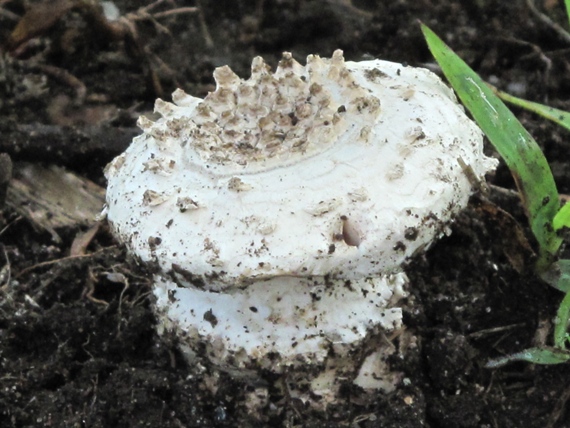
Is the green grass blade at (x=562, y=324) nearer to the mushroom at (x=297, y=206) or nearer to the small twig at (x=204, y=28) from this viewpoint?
the mushroom at (x=297, y=206)

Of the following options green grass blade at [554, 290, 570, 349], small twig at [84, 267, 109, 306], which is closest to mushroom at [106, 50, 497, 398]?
small twig at [84, 267, 109, 306]

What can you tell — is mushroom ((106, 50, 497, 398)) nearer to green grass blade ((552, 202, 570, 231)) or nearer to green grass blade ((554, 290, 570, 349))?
green grass blade ((552, 202, 570, 231))

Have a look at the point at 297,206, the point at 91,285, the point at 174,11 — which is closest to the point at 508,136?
the point at 297,206

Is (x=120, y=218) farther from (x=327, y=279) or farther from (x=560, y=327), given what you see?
(x=560, y=327)

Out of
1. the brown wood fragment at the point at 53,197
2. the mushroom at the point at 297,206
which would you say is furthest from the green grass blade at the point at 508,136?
the brown wood fragment at the point at 53,197

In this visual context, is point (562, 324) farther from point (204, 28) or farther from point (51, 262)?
point (204, 28)

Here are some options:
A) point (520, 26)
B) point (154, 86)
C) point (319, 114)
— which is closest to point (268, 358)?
point (319, 114)
